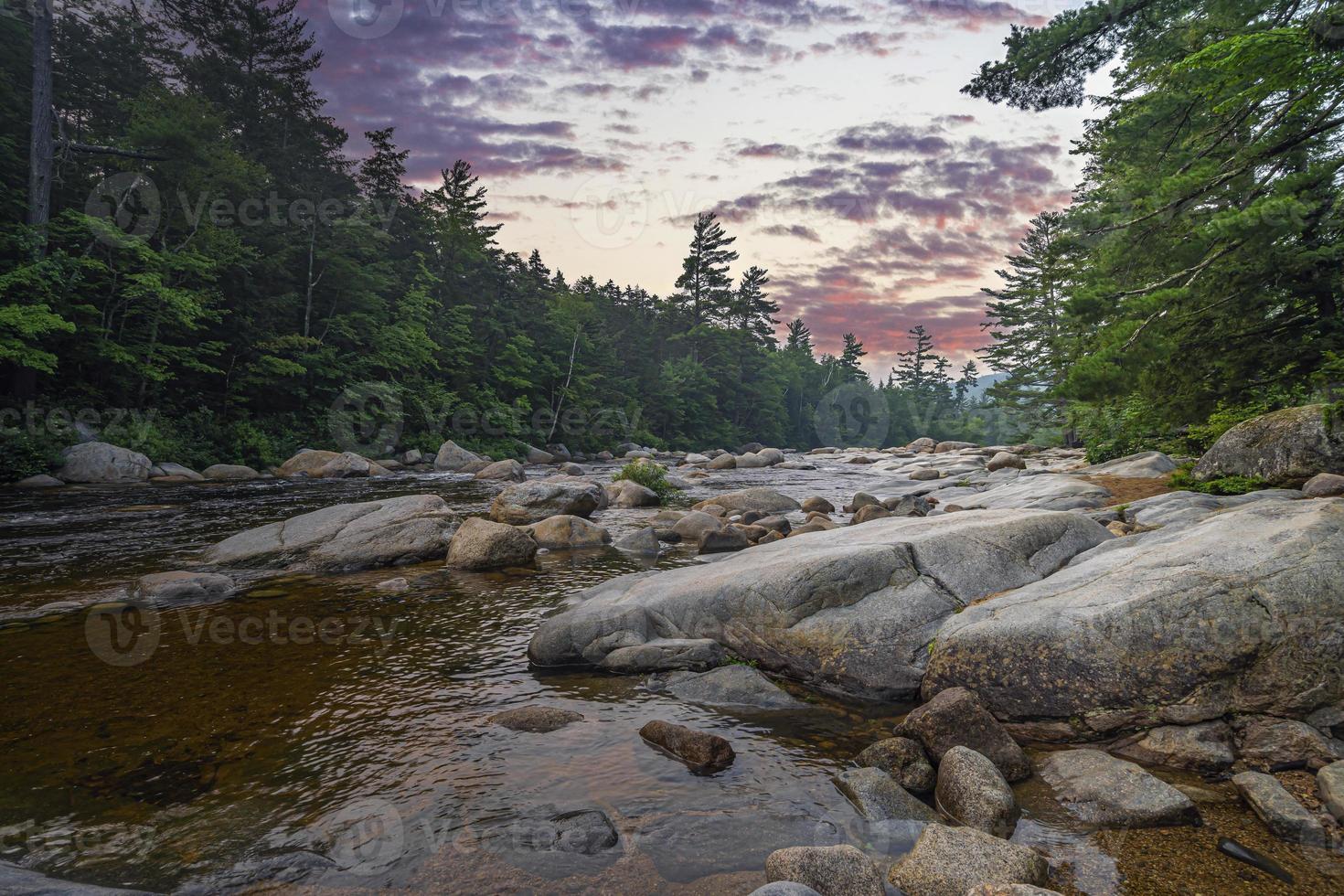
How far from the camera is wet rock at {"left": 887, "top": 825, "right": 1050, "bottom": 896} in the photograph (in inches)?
130

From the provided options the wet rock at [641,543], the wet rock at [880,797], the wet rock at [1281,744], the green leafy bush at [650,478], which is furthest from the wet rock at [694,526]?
the wet rock at [1281,744]

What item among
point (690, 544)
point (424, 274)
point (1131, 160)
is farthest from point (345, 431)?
point (1131, 160)

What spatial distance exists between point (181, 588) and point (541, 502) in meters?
7.78

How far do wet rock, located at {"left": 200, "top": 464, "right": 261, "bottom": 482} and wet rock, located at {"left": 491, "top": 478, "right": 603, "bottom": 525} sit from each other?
471 inches

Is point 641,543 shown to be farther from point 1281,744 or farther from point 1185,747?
point 1281,744

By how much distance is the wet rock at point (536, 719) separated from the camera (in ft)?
17.6

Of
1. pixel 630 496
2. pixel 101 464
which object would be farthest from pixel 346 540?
pixel 101 464

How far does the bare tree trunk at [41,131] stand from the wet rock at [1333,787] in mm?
29932

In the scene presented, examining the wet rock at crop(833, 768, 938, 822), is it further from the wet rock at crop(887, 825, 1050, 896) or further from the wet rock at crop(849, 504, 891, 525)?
the wet rock at crop(849, 504, 891, 525)

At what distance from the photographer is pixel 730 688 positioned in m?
6.07

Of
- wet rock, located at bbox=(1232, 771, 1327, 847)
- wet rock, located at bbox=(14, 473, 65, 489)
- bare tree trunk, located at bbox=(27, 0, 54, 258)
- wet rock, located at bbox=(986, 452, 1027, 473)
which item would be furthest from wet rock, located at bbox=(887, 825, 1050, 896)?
bare tree trunk, located at bbox=(27, 0, 54, 258)

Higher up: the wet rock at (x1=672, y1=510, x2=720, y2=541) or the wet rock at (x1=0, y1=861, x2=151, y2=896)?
the wet rock at (x1=672, y1=510, x2=720, y2=541)

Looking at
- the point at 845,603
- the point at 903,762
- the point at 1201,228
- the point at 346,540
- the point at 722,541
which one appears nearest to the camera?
the point at 903,762

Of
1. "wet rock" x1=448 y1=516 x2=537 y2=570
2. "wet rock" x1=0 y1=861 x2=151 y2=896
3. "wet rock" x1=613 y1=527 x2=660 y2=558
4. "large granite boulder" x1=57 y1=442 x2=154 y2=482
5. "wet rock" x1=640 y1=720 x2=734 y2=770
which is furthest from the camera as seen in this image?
"large granite boulder" x1=57 y1=442 x2=154 y2=482
